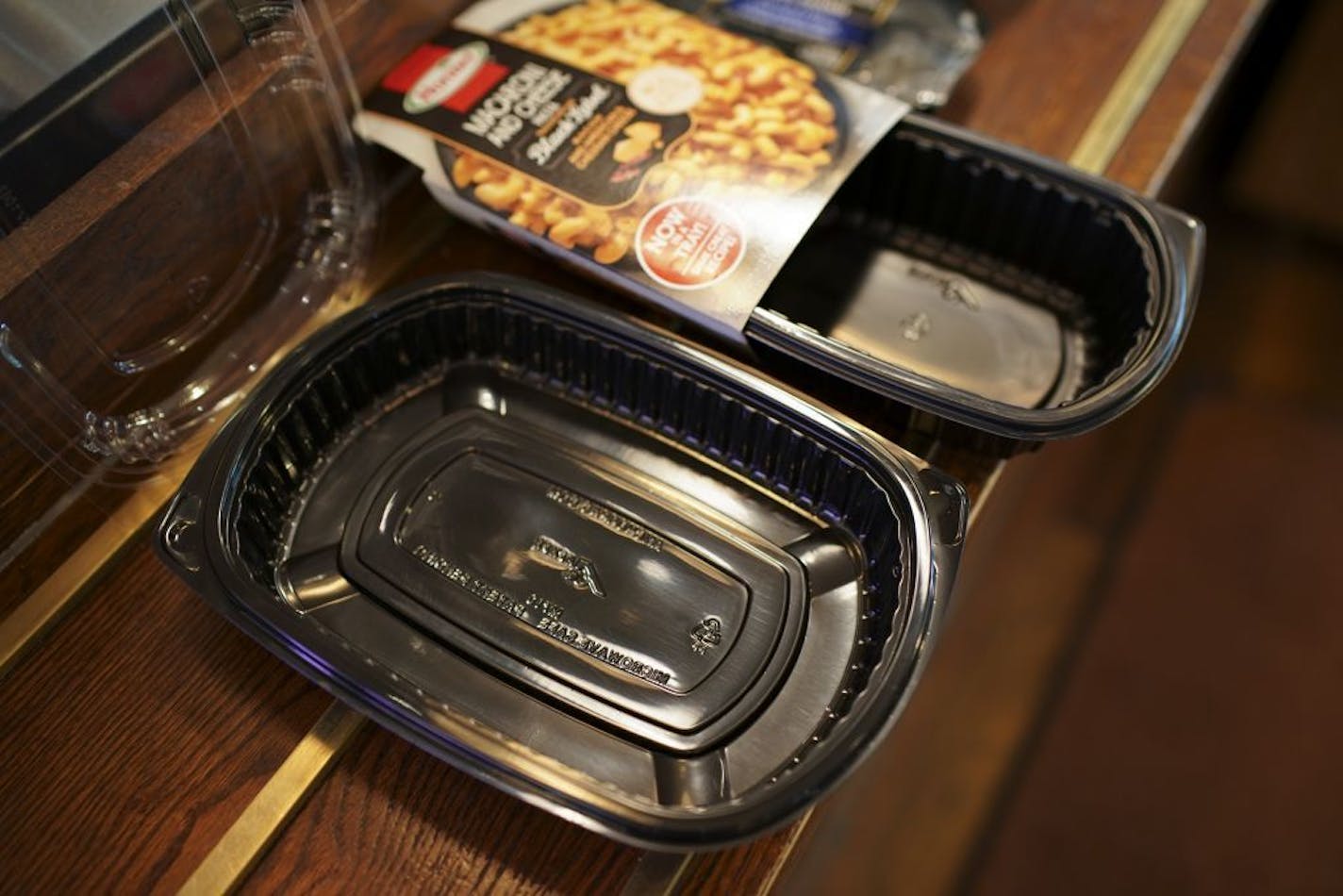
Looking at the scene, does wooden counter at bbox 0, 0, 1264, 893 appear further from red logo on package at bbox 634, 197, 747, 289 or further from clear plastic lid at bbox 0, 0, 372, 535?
red logo on package at bbox 634, 197, 747, 289

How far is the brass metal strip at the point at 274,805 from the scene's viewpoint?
0.76 metres

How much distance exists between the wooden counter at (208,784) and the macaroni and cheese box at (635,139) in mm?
427

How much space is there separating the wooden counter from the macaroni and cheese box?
1.40 ft

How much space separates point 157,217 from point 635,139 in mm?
424

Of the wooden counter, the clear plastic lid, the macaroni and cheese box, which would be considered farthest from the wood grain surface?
the macaroni and cheese box

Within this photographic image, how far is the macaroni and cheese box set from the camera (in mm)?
938

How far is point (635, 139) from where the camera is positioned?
1.00 m

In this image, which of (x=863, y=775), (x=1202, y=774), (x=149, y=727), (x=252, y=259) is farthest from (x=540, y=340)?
(x=1202, y=774)

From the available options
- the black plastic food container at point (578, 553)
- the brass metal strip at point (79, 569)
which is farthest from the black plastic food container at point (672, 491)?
the brass metal strip at point (79, 569)

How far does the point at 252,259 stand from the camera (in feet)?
3.33

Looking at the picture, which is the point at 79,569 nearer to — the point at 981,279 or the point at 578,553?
the point at 578,553

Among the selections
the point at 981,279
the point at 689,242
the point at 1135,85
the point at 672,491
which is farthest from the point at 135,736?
the point at 1135,85

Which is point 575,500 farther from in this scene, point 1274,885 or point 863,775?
point 1274,885

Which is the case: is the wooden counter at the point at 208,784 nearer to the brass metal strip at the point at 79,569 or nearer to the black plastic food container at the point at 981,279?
the brass metal strip at the point at 79,569
